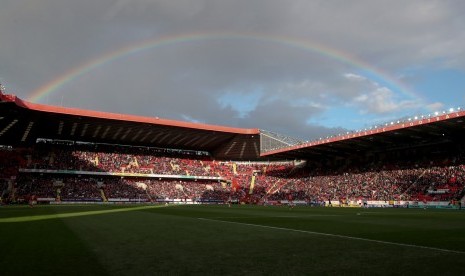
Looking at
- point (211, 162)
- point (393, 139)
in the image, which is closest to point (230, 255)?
point (393, 139)

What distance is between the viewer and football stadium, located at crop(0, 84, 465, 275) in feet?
29.2

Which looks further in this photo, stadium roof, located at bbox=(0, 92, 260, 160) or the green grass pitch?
stadium roof, located at bbox=(0, 92, 260, 160)

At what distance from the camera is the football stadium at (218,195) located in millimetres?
8914

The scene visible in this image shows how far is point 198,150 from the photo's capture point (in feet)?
286

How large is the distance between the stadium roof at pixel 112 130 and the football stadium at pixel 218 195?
0.23m

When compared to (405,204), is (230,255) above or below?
above

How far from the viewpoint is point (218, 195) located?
7469cm

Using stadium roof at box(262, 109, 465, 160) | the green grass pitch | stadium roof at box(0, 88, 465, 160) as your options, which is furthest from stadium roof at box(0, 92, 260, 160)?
the green grass pitch

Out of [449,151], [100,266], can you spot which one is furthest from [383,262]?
[449,151]

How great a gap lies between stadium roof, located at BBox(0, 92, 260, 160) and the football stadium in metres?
0.23

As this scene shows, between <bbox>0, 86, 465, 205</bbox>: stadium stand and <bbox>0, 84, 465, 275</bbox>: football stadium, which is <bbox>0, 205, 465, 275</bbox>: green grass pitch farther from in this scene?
<bbox>0, 86, 465, 205</bbox>: stadium stand

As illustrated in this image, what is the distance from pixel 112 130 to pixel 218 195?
2320 centimetres

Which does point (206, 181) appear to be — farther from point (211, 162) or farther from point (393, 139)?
point (393, 139)

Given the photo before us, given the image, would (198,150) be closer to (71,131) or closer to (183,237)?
(71,131)
